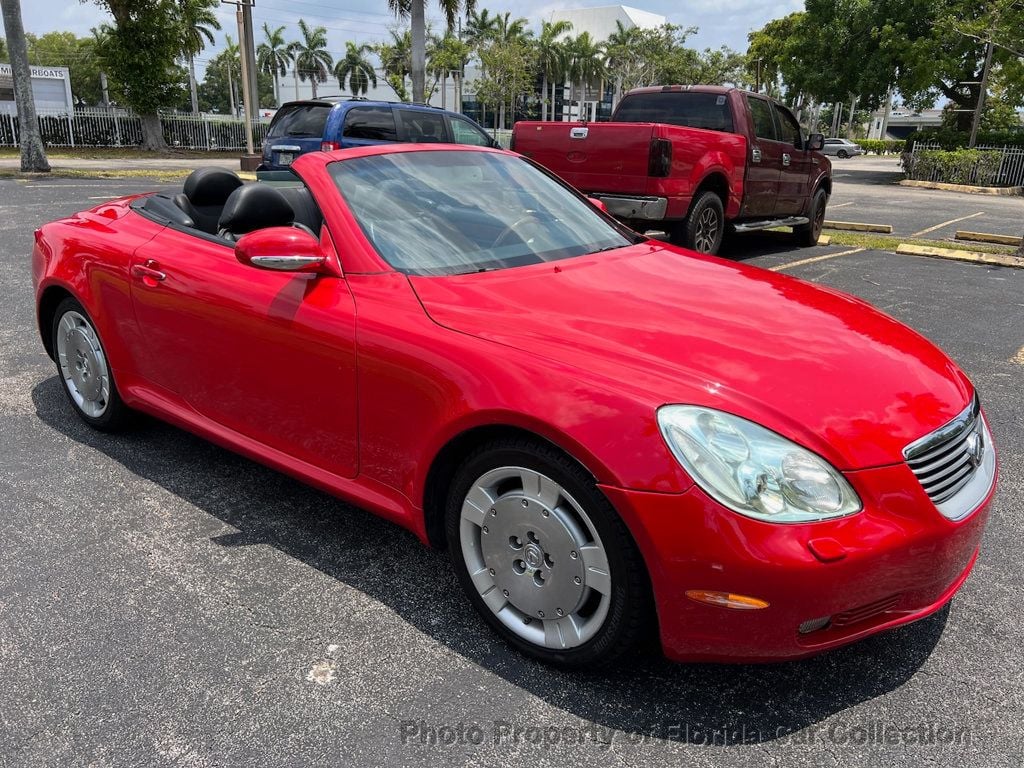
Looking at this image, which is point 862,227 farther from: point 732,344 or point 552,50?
point 552,50

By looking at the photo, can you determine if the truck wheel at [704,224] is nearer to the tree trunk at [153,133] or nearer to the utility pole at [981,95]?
the utility pole at [981,95]

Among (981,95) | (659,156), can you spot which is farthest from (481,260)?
(981,95)

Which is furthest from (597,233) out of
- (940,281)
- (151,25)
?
(151,25)

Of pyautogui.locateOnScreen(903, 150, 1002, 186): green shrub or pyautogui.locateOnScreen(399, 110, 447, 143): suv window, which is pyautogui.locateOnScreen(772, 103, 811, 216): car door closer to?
pyautogui.locateOnScreen(399, 110, 447, 143): suv window

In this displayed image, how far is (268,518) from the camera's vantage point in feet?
10.7

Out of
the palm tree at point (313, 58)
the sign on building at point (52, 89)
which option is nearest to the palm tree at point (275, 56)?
the palm tree at point (313, 58)

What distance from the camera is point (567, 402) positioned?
2117mm

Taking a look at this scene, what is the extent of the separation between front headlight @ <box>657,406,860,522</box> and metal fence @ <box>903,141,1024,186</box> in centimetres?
2829

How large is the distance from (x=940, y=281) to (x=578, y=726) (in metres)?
7.81

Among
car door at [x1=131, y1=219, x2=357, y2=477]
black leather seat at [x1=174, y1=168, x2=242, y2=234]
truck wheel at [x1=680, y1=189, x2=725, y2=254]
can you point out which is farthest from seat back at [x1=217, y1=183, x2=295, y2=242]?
truck wheel at [x1=680, y1=189, x2=725, y2=254]

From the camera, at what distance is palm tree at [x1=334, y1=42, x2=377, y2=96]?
3563 inches

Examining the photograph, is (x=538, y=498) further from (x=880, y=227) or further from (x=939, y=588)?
(x=880, y=227)

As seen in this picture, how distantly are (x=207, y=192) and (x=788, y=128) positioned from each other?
8410 millimetres

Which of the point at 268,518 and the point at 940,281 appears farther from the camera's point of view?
the point at 940,281
